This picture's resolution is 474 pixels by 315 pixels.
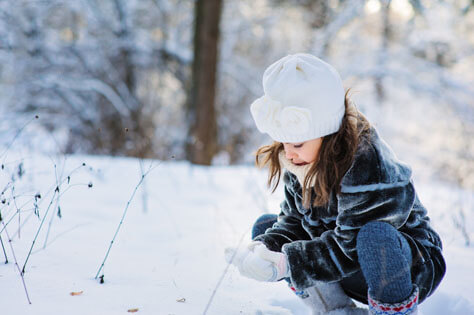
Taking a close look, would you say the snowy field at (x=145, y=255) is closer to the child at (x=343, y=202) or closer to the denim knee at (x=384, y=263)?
the child at (x=343, y=202)

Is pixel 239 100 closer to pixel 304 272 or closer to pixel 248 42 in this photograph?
pixel 248 42

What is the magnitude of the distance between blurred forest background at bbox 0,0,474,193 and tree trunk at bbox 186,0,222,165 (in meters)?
0.02

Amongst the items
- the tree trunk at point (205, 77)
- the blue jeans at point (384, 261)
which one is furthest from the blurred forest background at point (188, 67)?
the blue jeans at point (384, 261)

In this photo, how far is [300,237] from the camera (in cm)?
167

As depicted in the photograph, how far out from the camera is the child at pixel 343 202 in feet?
4.11

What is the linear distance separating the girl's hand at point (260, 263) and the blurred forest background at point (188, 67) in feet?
13.8

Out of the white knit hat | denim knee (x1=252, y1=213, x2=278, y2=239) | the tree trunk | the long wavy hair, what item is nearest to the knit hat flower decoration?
the white knit hat

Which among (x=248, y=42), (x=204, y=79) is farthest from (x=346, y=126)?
(x=248, y=42)

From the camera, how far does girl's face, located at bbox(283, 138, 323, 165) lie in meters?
1.42

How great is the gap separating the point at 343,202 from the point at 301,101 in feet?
1.19

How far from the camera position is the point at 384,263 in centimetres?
123

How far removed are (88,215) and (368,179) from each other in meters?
1.87

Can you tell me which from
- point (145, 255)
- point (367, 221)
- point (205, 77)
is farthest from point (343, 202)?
point (205, 77)

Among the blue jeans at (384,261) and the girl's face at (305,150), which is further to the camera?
the girl's face at (305,150)
